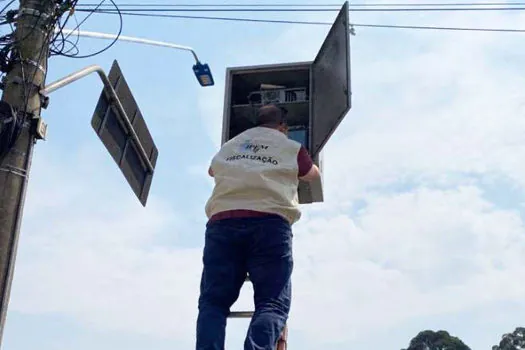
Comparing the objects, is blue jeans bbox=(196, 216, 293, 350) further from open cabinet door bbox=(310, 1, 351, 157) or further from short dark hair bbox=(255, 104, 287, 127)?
open cabinet door bbox=(310, 1, 351, 157)

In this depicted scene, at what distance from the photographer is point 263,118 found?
3.89 meters

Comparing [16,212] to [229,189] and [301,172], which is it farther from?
[301,172]

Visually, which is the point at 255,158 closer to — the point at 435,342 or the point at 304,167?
the point at 304,167

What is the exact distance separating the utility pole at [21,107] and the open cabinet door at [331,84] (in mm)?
2103

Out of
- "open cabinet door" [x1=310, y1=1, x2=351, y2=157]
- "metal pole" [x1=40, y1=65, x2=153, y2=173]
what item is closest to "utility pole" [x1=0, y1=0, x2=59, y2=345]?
"metal pole" [x1=40, y1=65, x2=153, y2=173]

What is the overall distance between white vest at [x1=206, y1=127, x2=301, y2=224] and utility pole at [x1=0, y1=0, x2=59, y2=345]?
1685 millimetres

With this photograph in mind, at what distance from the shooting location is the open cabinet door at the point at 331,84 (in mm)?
4746

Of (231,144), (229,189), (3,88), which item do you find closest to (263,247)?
(229,189)

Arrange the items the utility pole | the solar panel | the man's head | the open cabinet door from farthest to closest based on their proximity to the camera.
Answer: the solar panel, the open cabinet door, the utility pole, the man's head

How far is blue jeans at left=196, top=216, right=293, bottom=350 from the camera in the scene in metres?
3.08

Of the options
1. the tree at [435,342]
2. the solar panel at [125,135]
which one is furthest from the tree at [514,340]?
the solar panel at [125,135]

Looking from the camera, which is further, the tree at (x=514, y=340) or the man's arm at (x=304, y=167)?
the tree at (x=514, y=340)

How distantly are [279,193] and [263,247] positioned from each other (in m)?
0.30

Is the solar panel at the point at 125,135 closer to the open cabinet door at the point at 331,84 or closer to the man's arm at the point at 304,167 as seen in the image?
the open cabinet door at the point at 331,84
